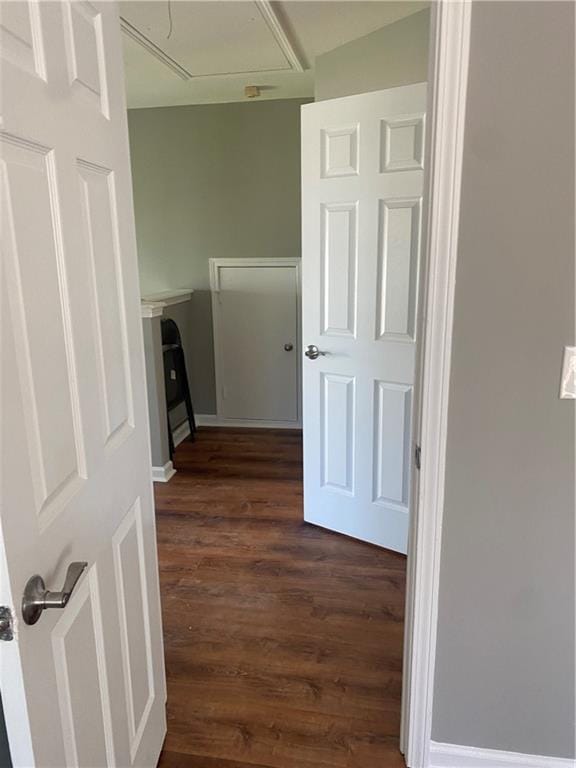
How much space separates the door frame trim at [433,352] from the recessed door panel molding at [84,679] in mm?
781

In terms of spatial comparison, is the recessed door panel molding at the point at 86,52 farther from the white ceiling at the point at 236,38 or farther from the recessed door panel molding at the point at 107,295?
the white ceiling at the point at 236,38

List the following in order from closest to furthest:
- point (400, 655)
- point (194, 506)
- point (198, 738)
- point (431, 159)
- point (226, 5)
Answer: point (431, 159), point (198, 738), point (400, 655), point (226, 5), point (194, 506)

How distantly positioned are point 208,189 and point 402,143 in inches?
88.8

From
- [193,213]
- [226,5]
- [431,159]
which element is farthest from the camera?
[193,213]

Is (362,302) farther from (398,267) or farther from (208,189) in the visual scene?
(208,189)

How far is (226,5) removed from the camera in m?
2.23

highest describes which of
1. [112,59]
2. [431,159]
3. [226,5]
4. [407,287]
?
[226,5]

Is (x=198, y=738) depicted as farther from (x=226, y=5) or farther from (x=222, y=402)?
(x=222, y=402)

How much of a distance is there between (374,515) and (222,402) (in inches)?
84.0

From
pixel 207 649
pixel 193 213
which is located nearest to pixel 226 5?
pixel 193 213

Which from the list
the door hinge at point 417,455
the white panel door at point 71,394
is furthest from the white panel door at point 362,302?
the white panel door at point 71,394

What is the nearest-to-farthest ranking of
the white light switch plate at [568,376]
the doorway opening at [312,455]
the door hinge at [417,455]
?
1. the white light switch plate at [568,376]
2. the door hinge at [417,455]
3. the doorway opening at [312,455]

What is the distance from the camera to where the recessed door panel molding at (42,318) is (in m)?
0.77

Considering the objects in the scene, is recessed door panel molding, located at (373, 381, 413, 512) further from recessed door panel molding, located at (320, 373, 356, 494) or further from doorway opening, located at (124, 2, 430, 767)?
recessed door panel molding, located at (320, 373, 356, 494)
